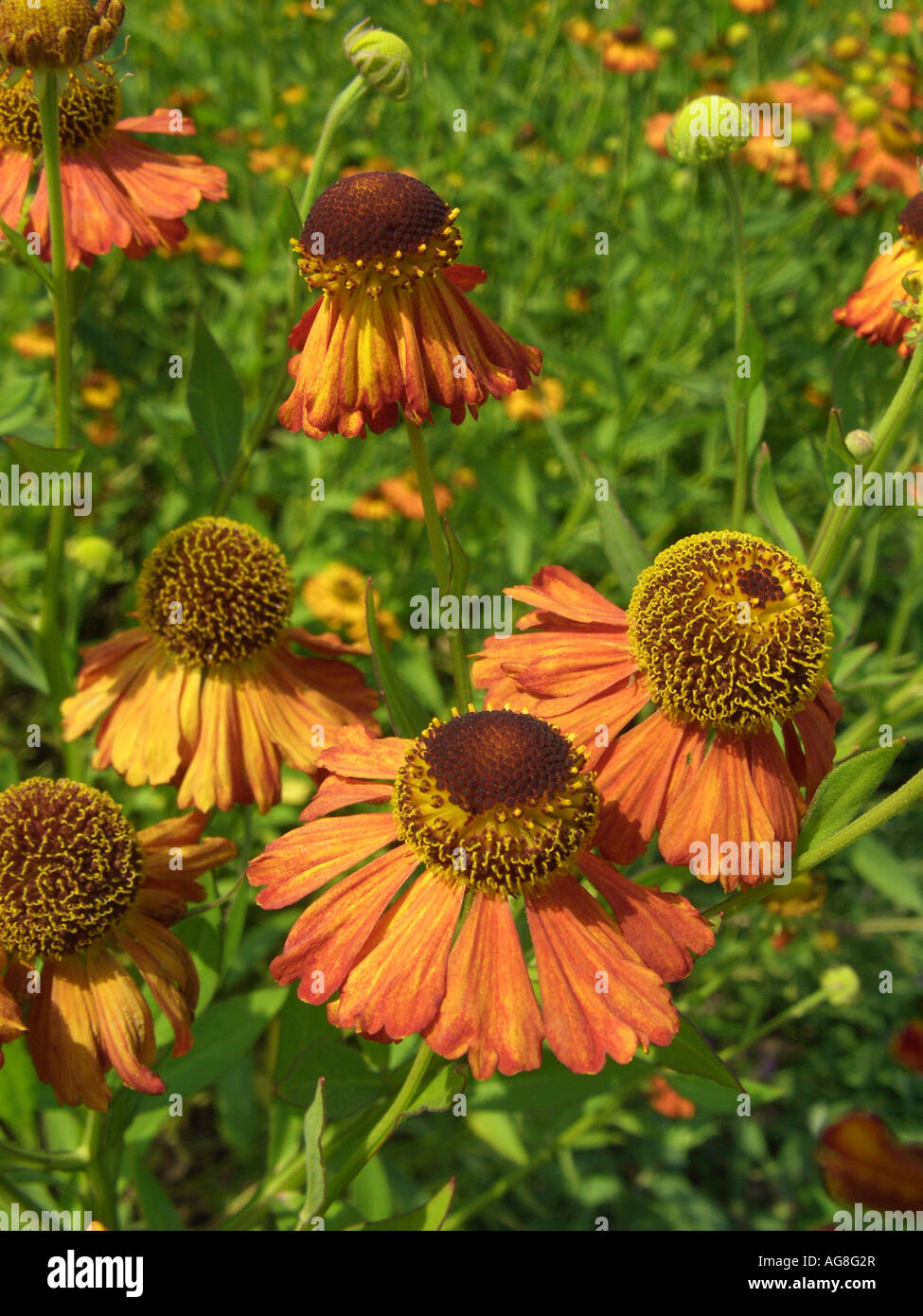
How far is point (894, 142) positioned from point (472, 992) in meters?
3.37

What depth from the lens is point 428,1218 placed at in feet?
4.06

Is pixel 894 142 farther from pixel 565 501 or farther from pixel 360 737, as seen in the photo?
pixel 360 737

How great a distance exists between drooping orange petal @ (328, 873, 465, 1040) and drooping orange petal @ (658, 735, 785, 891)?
0.25 metres

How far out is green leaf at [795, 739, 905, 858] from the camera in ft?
3.42

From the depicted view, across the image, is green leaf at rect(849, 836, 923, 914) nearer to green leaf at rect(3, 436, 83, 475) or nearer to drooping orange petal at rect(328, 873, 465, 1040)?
drooping orange petal at rect(328, 873, 465, 1040)

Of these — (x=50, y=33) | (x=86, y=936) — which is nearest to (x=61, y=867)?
(x=86, y=936)

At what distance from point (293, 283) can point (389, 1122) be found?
1108 mm

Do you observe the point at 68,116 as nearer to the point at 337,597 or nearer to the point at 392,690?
the point at 392,690

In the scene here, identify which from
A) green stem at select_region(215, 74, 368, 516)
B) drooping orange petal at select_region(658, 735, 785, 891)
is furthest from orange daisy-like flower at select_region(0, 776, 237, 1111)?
drooping orange petal at select_region(658, 735, 785, 891)

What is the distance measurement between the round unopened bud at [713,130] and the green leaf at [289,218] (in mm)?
594

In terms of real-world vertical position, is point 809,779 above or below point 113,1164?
above

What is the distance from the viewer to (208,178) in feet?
5.74
